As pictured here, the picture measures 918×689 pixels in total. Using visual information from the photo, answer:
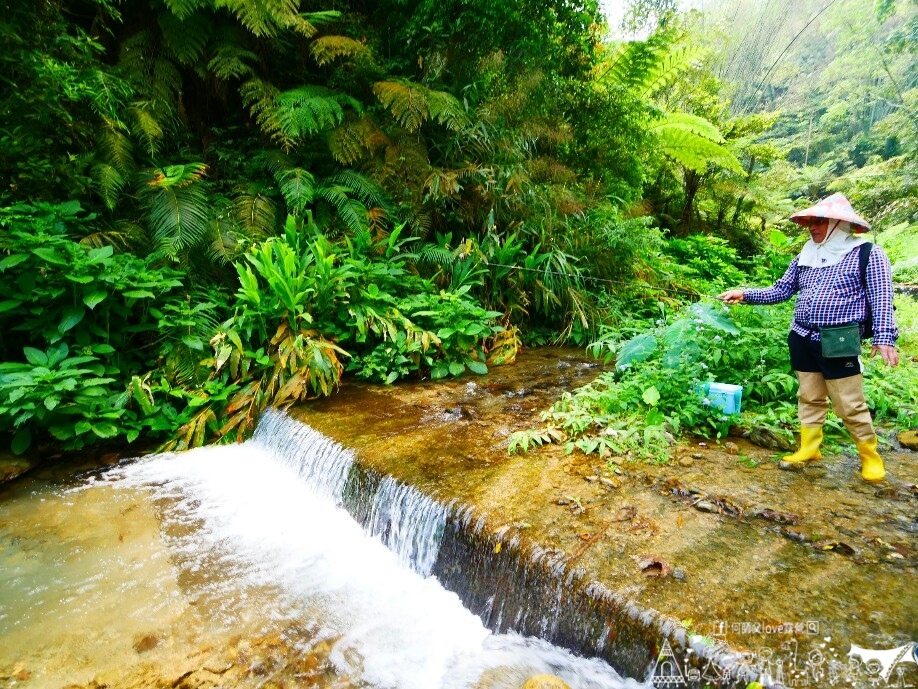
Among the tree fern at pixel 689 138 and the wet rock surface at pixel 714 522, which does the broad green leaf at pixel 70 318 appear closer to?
the wet rock surface at pixel 714 522

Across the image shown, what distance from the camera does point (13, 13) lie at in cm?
391

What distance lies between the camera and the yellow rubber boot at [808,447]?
2820 mm

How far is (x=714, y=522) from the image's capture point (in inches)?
90.4

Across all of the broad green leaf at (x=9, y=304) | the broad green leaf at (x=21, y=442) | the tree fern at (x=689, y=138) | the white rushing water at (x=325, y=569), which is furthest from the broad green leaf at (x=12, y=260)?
the tree fern at (x=689, y=138)

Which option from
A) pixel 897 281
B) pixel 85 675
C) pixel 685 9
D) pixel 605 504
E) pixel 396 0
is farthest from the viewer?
pixel 685 9

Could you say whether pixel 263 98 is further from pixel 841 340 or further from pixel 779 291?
pixel 841 340

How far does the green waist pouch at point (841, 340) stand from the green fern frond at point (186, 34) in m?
6.27

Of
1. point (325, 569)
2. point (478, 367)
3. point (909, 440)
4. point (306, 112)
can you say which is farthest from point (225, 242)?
point (909, 440)

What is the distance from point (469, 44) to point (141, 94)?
3972 millimetres

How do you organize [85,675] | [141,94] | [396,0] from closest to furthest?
[85,675] → [141,94] → [396,0]

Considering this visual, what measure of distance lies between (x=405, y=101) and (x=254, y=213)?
6.84 ft

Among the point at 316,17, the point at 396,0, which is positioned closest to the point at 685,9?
the point at 396,0

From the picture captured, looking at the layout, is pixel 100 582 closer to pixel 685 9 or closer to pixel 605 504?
pixel 605 504

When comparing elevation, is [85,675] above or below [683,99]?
below
